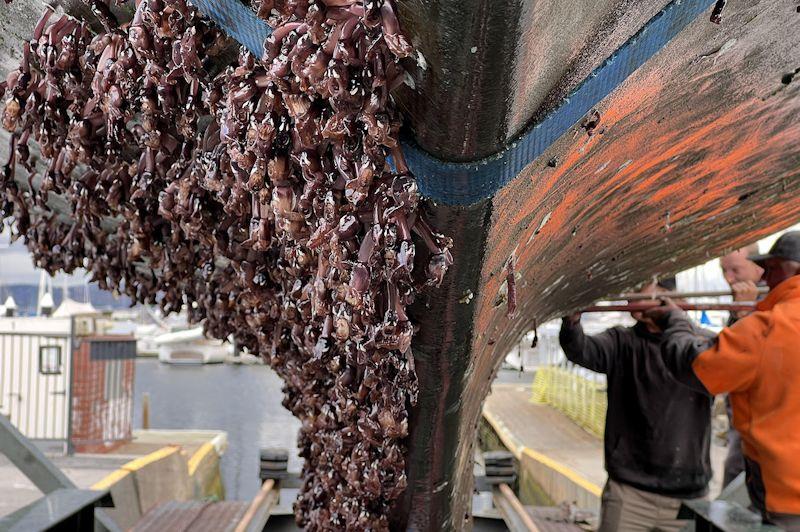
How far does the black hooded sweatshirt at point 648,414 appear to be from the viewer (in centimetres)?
428

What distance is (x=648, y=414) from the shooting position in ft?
14.2

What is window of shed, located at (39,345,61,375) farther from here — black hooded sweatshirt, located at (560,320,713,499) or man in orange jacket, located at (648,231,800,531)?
man in orange jacket, located at (648,231,800,531)

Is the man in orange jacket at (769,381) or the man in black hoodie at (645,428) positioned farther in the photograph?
the man in black hoodie at (645,428)

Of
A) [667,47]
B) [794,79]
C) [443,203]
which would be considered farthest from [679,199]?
[443,203]

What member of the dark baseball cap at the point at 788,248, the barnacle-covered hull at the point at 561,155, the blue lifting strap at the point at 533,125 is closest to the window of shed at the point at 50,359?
the barnacle-covered hull at the point at 561,155

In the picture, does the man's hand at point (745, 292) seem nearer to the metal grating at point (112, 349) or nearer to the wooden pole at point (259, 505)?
the wooden pole at point (259, 505)

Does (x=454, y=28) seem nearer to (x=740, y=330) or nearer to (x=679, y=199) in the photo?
(x=679, y=199)

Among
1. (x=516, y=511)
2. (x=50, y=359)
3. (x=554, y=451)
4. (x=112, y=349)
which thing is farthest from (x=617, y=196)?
(x=112, y=349)

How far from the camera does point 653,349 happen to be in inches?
170

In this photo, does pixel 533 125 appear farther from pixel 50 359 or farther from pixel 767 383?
pixel 50 359

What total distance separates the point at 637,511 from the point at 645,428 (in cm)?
53

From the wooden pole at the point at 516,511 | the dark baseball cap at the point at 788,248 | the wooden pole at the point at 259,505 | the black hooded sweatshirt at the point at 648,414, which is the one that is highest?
the dark baseball cap at the point at 788,248

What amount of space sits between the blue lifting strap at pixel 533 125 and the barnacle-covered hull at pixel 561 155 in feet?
0.07

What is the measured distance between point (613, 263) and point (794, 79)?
1518 millimetres
